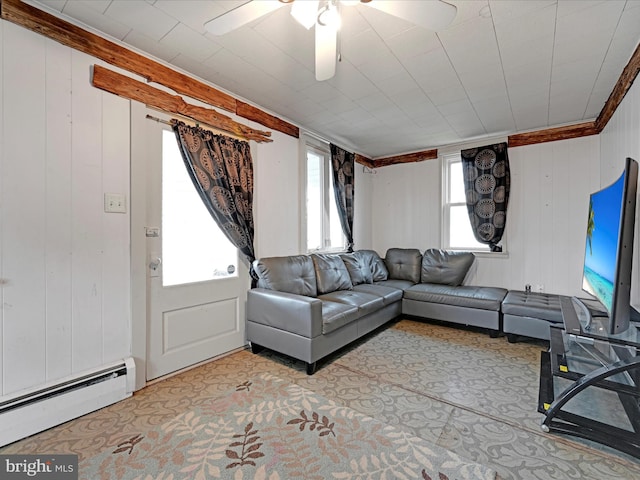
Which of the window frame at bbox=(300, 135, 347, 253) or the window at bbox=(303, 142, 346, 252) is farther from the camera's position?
the window at bbox=(303, 142, 346, 252)

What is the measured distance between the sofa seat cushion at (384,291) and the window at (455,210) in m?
1.36

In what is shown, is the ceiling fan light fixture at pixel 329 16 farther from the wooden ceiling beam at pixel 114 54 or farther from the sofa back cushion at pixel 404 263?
Result: the sofa back cushion at pixel 404 263

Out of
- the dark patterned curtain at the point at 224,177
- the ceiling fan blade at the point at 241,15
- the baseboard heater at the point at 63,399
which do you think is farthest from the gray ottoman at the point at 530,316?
the baseboard heater at the point at 63,399

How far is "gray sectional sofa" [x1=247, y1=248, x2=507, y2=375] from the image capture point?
2.46 meters

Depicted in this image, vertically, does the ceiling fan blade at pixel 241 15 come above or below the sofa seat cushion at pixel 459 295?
above

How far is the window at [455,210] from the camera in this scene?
14.2ft

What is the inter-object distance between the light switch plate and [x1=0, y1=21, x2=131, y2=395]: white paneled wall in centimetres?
3

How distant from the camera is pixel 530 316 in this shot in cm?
298

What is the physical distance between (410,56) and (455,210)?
2767mm

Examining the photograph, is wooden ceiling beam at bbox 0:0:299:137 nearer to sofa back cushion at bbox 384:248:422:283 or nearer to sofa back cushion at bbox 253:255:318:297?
sofa back cushion at bbox 253:255:318:297

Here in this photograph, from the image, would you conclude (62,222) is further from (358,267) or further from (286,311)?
(358,267)

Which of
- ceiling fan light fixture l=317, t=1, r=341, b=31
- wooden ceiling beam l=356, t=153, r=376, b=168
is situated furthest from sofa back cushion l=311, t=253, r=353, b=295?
ceiling fan light fixture l=317, t=1, r=341, b=31

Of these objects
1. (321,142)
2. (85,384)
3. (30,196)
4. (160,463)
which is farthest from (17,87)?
(321,142)

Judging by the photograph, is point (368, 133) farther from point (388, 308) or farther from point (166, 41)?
point (166, 41)
